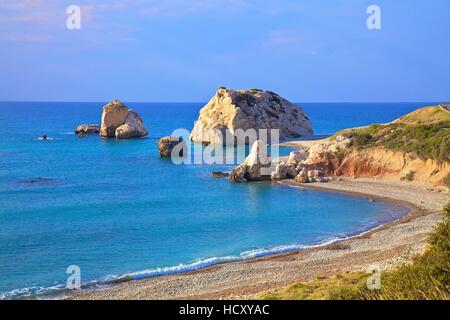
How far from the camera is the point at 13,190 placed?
1921 inches

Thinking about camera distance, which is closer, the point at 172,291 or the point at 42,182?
the point at 172,291

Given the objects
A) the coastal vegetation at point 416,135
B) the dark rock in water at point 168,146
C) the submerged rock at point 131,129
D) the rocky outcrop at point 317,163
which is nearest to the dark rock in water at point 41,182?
the rocky outcrop at point 317,163

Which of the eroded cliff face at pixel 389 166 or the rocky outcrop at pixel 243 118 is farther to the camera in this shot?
the rocky outcrop at pixel 243 118

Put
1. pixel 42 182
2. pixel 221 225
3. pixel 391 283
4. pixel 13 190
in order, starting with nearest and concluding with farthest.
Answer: pixel 391 283
pixel 221 225
pixel 13 190
pixel 42 182

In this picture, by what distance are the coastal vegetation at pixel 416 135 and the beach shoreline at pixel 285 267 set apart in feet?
48.4

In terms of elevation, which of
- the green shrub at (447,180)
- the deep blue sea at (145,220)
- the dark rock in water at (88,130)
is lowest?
the deep blue sea at (145,220)

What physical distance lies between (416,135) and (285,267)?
111ft

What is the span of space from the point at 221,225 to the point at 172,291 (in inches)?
520

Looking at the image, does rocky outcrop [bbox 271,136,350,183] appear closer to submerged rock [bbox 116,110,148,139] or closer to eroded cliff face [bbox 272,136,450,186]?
eroded cliff face [bbox 272,136,450,186]

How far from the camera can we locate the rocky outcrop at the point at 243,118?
316 feet

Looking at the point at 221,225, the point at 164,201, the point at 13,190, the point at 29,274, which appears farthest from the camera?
the point at 13,190
